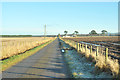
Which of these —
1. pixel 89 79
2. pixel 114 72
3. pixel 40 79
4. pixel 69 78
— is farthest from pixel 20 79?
pixel 114 72

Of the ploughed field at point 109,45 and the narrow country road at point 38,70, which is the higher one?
the ploughed field at point 109,45

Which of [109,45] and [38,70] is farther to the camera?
[109,45]

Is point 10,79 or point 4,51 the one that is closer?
point 10,79

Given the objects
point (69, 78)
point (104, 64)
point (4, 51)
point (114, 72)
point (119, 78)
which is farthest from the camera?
point (4, 51)

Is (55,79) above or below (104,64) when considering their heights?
below

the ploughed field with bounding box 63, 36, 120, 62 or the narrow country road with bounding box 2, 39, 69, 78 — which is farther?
the ploughed field with bounding box 63, 36, 120, 62

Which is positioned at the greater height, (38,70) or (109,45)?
(109,45)

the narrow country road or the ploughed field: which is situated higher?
the ploughed field

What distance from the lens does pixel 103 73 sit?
732 centimetres

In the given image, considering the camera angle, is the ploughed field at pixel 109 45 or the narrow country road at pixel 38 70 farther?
the ploughed field at pixel 109 45

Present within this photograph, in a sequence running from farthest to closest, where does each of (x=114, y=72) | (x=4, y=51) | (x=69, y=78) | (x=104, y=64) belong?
(x=4, y=51) < (x=104, y=64) < (x=69, y=78) < (x=114, y=72)

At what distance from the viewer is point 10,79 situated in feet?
23.1

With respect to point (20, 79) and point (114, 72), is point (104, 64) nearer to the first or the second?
point (114, 72)

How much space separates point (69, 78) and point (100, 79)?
1529 mm
